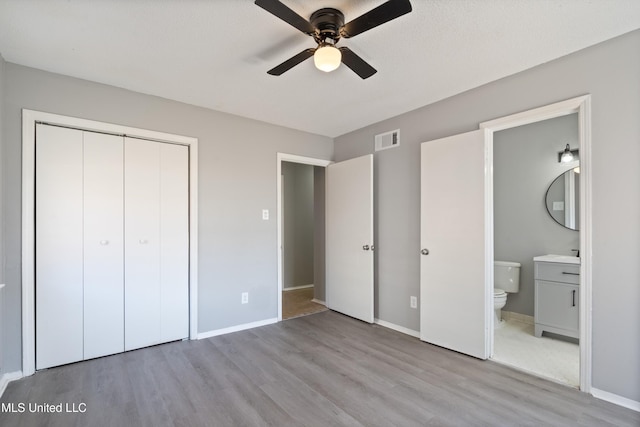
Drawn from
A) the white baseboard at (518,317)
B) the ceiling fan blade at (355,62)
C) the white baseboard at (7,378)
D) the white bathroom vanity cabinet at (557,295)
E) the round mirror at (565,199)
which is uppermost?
the ceiling fan blade at (355,62)

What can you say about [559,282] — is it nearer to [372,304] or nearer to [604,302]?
[604,302]

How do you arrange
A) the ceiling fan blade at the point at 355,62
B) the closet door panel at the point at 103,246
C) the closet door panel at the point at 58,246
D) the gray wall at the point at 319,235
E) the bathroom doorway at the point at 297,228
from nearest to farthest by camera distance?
1. the ceiling fan blade at the point at 355,62
2. the closet door panel at the point at 58,246
3. the closet door panel at the point at 103,246
4. the gray wall at the point at 319,235
5. the bathroom doorway at the point at 297,228

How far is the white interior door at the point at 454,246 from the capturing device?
2.69m

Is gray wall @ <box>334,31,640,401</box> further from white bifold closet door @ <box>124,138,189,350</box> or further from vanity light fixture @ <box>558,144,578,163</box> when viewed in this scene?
white bifold closet door @ <box>124,138,189,350</box>

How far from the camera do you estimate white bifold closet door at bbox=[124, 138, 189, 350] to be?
2.85 meters

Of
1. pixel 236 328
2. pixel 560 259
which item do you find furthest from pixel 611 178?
pixel 236 328

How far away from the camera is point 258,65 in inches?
93.9

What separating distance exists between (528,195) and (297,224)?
3.58 m

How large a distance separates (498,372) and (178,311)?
9.65ft

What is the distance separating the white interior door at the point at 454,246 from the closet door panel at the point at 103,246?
114 inches

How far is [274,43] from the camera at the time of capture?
6.85ft

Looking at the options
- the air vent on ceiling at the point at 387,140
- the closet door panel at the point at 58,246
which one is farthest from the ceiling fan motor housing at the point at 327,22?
the closet door panel at the point at 58,246

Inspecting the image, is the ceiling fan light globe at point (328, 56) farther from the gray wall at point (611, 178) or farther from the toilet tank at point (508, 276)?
the toilet tank at point (508, 276)

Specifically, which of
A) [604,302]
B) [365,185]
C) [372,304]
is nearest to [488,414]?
[604,302]
